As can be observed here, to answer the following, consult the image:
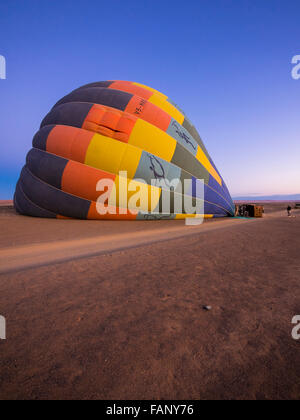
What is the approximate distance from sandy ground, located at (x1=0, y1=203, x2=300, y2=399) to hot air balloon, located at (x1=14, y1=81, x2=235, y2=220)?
569cm

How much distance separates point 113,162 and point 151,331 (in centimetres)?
760

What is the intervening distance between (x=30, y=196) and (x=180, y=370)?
10447mm

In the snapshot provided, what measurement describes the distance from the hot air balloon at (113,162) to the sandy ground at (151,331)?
569cm

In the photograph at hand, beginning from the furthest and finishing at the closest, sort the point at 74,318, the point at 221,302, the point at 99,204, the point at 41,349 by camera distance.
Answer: the point at 99,204 < the point at 221,302 < the point at 74,318 < the point at 41,349

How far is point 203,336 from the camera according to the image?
1.44m

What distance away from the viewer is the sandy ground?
107cm

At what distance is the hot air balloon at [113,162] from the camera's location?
8.33m

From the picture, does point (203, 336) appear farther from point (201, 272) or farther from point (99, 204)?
point (99, 204)

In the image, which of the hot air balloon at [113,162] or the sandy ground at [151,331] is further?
the hot air balloon at [113,162]

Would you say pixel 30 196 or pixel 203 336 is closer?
pixel 203 336

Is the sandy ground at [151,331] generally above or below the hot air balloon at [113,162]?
below

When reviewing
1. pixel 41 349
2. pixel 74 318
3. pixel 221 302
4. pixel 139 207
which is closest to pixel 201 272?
pixel 221 302
